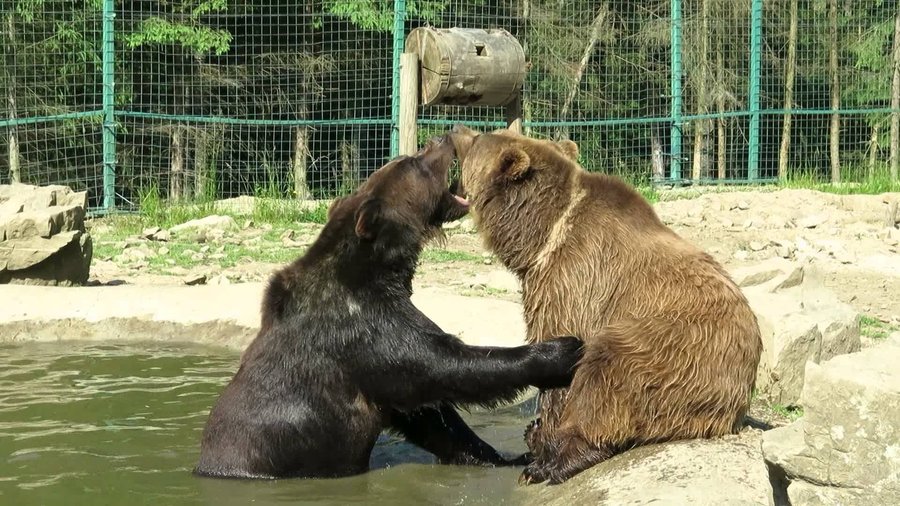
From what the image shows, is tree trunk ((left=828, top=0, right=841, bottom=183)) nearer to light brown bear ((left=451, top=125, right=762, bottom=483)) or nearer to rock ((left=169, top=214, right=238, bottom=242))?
rock ((left=169, top=214, right=238, bottom=242))

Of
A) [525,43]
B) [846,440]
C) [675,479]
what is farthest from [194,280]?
[525,43]

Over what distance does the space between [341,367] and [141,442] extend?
1318 millimetres

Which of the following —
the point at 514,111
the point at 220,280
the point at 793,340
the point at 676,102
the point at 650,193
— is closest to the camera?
the point at 793,340

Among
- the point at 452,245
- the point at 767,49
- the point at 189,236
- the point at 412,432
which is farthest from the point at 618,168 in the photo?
the point at 412,432

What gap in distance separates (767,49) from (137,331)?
14087 millimetres

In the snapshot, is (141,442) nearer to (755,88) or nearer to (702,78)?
(755,88)

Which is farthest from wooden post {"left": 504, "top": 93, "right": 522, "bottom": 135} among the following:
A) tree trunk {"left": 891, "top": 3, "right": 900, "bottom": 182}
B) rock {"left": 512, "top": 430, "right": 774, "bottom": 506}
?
tree trunk {"left": 891, "top": 3, "right": 900, "bottom": 182}

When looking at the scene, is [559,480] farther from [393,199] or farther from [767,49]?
[767,49]

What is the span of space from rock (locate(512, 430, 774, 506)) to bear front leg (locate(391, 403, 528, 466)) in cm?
64

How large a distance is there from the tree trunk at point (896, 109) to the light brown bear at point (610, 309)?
489 inches

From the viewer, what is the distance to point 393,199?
17.5 feet

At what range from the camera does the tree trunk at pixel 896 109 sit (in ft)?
56.8

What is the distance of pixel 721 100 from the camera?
58.7 ft

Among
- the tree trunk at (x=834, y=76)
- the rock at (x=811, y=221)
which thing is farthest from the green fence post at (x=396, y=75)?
the tree trunk at (x=834, y=76)
